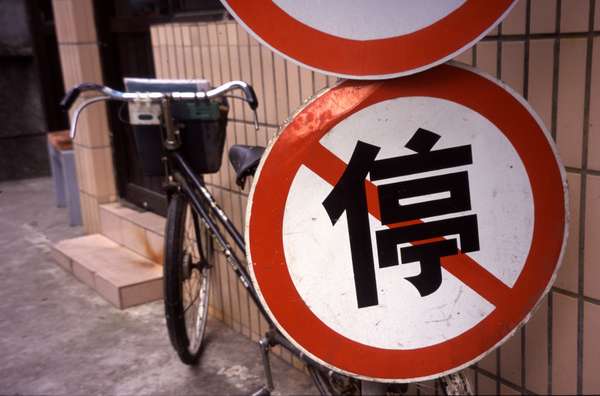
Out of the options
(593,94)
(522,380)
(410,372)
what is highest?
(593,94)

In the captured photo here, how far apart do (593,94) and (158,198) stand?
3790 millimetres

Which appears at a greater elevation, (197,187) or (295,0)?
(295,0)

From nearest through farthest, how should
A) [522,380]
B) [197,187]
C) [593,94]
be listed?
[593,94]
[522,380]
[197,187]

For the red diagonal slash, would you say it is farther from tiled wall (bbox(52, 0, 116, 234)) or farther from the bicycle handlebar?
tiled wall (bbox(52, 0, 116, 234))

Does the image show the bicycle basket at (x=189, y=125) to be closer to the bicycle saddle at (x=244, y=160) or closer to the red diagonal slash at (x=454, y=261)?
the bicycle saddle at (x=244, y=160)

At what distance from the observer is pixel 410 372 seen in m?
1.59

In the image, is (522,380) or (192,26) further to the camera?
(192,26)

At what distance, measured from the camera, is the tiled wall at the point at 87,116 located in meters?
5.52

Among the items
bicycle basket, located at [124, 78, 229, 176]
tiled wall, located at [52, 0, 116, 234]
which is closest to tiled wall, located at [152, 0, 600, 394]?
bicycle basket, located at [124, 78, 229, 176]

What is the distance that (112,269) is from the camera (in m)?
4.71

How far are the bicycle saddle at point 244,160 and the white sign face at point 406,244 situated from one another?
105 centimetres

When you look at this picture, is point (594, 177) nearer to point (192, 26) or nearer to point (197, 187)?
point (197, 187)

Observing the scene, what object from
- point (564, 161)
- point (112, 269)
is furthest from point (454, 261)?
point (112, 269)

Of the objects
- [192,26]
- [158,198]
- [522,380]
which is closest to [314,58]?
[522,380]
